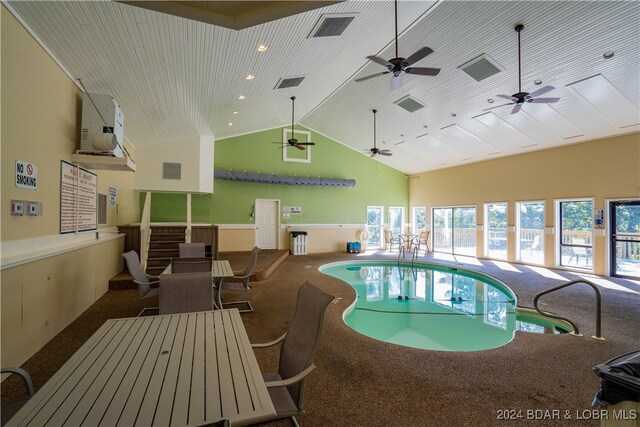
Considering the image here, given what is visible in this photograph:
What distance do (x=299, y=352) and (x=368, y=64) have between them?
254 inches

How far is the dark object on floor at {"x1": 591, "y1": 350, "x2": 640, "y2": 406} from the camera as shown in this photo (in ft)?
4.32

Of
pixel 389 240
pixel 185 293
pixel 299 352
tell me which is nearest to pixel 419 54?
pixel 299 352

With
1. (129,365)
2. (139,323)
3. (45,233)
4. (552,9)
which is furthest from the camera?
(552,9)

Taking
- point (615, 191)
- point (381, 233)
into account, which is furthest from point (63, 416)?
point (381, 233)

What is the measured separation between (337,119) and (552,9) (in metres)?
6.07

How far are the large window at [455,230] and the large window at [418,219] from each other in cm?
46

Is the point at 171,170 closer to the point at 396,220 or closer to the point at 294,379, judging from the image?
the point at 294,379

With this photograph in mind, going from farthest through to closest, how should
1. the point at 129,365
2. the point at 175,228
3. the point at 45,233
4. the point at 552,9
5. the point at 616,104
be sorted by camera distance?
1. the point at 175,228
2. the point at 616,104
3. the point at 552,9
4. the point at 45,233
5. the point at 129,365

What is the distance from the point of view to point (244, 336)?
1.77 meters

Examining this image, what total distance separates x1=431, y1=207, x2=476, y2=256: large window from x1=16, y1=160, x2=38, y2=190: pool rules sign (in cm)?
1105

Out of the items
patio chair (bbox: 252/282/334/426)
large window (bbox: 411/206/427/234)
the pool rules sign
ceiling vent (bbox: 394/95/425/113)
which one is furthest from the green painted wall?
patio chair (bbox: 252/282/334/426)

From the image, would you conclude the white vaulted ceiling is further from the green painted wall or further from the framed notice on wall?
the green painted wall

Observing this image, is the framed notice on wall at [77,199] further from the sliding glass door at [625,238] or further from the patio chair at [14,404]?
the sliding glass door at [625,238]

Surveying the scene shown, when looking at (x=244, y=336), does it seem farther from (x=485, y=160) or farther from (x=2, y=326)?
(x=485, y=160)
